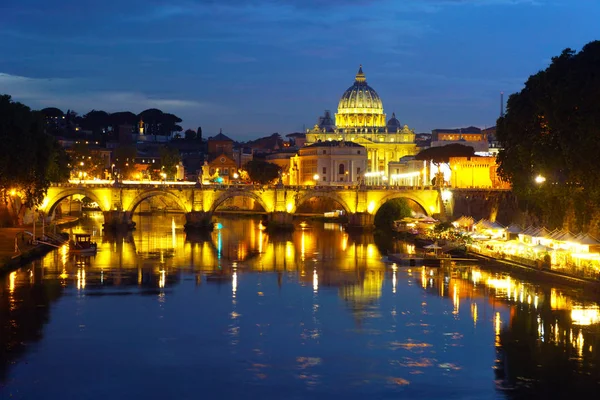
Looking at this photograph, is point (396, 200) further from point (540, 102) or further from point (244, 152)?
point (244, 152)

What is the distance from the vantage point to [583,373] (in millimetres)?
30266

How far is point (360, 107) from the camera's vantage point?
19312cm

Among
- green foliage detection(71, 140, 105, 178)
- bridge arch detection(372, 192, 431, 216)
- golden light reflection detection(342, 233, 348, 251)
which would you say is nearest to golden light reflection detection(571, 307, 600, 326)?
golden light reflection detection(342, 233, 348, 251)

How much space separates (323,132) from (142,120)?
32180 millimetres

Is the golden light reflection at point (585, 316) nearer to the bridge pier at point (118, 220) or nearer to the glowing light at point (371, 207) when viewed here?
the glowing light at point (371, 207)

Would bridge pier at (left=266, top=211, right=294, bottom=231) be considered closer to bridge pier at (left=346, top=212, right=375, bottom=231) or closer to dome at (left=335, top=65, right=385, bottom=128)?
bridge pier at (left=346, top=212, right=375, bottom=231)

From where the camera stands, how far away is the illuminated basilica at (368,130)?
180 meters

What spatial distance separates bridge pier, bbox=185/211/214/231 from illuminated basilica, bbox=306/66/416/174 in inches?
3617

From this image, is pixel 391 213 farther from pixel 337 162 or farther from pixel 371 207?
pixel 337 162

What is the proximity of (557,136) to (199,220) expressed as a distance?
40000 mm

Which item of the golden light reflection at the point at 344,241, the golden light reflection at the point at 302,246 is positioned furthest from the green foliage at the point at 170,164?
the golden light reflection at the point at 302,246

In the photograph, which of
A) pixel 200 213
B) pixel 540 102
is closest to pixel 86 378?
pixel 540 102

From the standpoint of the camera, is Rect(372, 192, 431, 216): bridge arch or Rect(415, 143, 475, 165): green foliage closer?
Rect(372, 192, 431, 216): bridge arch

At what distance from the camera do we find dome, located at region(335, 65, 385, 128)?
629ft
